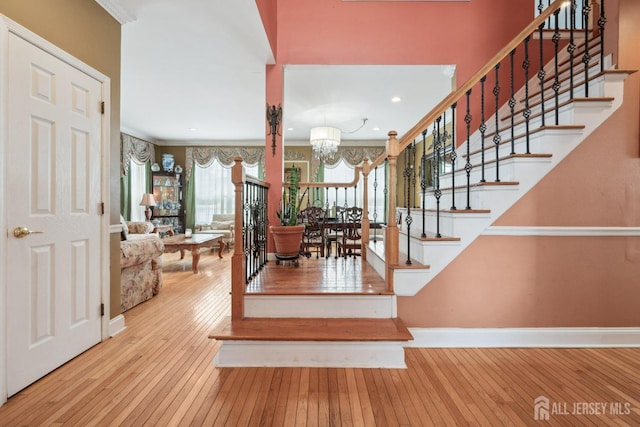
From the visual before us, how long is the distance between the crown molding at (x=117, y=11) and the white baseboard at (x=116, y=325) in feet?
8.57

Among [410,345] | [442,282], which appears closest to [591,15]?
[442,282]

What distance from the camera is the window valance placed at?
7000mm

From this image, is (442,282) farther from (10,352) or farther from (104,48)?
(104,48)

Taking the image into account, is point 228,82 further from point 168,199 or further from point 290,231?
point 168,199

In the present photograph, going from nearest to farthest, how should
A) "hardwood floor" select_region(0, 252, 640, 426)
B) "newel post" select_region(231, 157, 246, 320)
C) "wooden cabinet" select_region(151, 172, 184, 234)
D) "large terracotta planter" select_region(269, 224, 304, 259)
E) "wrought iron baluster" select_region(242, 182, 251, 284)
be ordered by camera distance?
"hardwood floor" select_region(0, 252, 640, 426) → "newel post" select_region(231, 157, 246, 320) → "wrought iron baluster" select_region(242, 182, 251, 284) → "large terracotta planter" select_region(269, 224, 304, 259) → "wooden cabinet" select_region(151, 172, 184, 234)

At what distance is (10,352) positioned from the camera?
5.78 ft

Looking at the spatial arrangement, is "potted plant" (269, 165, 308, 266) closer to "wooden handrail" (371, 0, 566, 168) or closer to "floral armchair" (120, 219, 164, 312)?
"wooden handrail" (371, 0, 566, 168)

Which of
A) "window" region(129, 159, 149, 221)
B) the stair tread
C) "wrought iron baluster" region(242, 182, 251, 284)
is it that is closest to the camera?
the stair tread

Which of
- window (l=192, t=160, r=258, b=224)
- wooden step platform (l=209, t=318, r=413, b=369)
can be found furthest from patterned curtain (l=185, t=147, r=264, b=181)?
wooden step platform (l=209, t=318, r=413, b=369)

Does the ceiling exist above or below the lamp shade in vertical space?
above

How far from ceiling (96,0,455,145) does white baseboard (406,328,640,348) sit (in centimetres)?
302

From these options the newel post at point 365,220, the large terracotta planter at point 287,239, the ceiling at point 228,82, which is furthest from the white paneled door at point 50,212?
the newel post at point 365,220

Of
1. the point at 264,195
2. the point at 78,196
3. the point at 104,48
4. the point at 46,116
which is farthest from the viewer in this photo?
the point at 264,195

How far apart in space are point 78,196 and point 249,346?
5.48 feet
